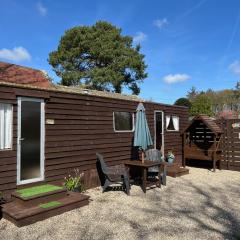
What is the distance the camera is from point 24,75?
12.8m

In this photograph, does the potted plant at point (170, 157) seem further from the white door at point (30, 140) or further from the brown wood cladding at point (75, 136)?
the white door at point (30, 140)

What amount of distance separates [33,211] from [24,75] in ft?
28.4

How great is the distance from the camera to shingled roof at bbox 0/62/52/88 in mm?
11740

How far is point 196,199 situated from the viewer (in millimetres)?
7109

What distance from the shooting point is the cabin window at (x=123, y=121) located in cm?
931

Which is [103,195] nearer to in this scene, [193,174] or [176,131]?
[193,174]

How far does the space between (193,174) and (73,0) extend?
30.6 feet

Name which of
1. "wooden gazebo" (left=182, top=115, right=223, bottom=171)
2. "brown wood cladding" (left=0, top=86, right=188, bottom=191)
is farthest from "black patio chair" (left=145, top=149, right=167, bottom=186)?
"wooden gazebo" (left=182, top=115, right=223, bottom=171)

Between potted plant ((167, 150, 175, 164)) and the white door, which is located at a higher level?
the white door

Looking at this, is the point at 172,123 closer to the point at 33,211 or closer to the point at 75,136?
the point at 75,136

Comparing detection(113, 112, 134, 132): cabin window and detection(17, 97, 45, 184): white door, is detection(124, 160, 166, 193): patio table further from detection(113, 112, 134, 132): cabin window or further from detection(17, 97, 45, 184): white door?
detection(17, 97, 45, 184): white door

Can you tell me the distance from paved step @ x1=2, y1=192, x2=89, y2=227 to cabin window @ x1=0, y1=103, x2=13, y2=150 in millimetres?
1208

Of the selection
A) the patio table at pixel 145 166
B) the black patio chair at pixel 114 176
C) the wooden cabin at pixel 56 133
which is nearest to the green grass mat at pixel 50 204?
the wooden cabin at pixel 56 133

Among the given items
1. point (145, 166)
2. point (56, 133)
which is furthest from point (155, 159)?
point (56, 133)
